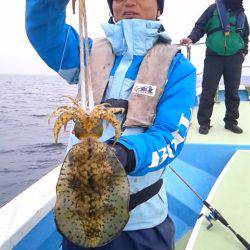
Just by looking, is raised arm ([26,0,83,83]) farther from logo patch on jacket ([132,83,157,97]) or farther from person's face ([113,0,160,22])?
logo patch on jacket ([132,83,157,97])

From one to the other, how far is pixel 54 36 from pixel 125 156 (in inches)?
34.0

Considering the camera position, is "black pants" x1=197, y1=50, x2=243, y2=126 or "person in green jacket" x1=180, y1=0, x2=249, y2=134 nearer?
"person in green jacket" x1=180, y1=0, x2=249, y2=134

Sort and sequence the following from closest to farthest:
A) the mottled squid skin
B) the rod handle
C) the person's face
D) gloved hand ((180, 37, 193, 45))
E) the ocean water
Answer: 1. the mottled squid skin
2. the person's face
3. the rod handle
4. gloved hand ((180, 37, 193, 45))
5. the ocean water

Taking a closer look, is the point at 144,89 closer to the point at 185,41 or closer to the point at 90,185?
the point at 90,185

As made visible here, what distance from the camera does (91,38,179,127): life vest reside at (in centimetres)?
203

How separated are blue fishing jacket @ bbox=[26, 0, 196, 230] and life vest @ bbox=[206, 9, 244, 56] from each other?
3811 millimetres

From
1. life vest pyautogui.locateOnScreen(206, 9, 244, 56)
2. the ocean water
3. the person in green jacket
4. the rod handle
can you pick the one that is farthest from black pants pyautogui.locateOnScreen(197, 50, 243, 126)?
the rod handle

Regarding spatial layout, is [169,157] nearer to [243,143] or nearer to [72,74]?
[72,74]

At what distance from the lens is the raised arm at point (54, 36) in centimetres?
190

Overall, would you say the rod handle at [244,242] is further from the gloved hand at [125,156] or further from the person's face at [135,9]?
the person's face at [135,9]

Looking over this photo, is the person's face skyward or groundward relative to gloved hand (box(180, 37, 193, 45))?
skyward

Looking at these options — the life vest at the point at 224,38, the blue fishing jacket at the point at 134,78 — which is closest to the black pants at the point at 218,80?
the life vest at the point at 224,38

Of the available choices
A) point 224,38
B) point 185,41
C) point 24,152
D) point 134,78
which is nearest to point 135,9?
point 134,78

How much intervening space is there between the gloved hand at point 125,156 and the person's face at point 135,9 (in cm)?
89
